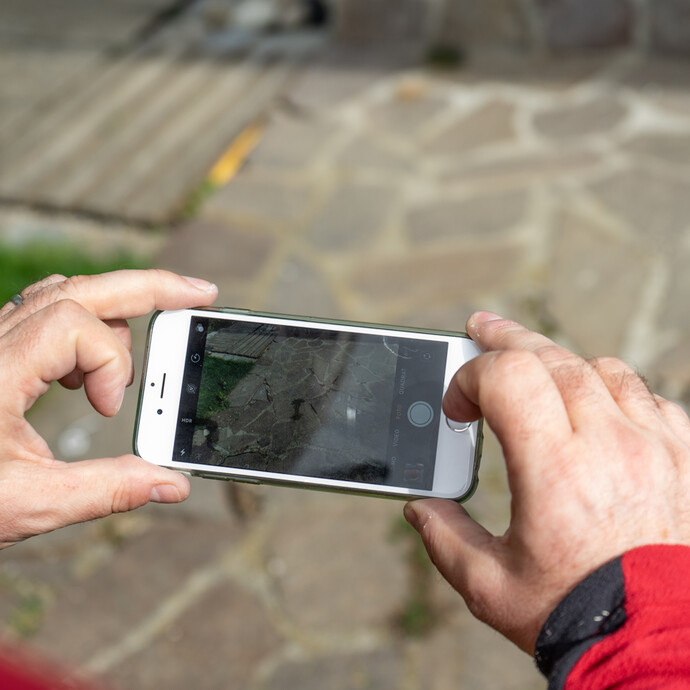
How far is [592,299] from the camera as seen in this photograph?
304 centimetres

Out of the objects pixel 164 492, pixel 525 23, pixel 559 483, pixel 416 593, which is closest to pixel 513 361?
pixel 559 483

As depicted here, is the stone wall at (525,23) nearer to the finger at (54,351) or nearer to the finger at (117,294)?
the finger at (117,294)

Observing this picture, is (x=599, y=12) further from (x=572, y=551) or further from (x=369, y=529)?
(x=572, y=551)

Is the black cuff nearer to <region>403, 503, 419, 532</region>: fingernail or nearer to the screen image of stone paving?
<region>403, 503, 419, 532</region>: fingernail

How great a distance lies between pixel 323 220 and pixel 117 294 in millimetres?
2144

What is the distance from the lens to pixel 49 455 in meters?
1.39

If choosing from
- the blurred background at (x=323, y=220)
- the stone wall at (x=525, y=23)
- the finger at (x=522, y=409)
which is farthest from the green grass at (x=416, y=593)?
the stone wall at (x=525, y=23)

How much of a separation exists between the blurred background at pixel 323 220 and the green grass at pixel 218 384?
1.14 m

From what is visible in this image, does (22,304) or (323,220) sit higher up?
(22,304)

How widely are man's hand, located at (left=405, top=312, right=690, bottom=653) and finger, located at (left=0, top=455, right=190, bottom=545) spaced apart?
1.89 feet

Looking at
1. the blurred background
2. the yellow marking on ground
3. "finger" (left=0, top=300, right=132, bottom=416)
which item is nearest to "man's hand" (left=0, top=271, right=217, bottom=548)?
"finger" (left=0, top=300, right=132, bottom=416)

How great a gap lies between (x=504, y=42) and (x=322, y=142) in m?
1.23

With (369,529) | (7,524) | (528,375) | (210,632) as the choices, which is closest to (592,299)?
(369,529)

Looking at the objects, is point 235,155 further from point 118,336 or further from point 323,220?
point 118,336
